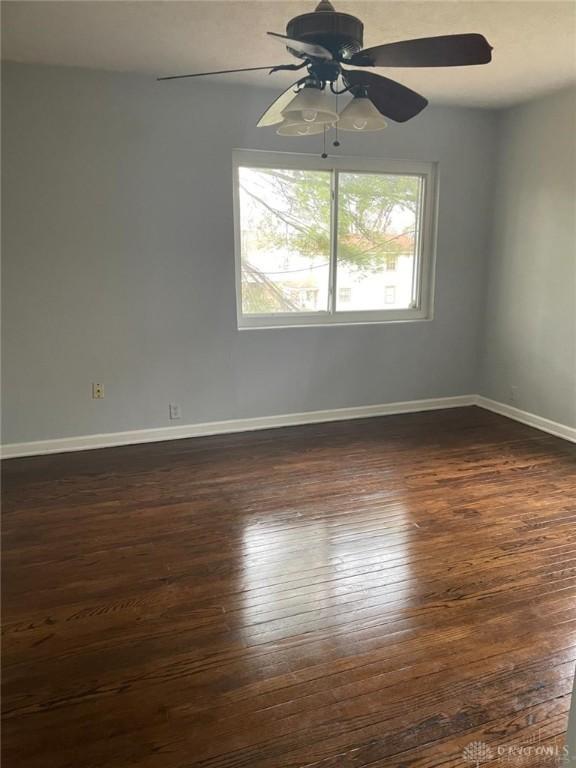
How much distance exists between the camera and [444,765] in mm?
1542

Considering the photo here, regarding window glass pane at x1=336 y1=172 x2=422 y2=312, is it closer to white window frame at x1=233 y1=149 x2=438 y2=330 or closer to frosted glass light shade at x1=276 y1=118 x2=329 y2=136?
white window frame at x1=233 y1=149 x2=438 y2=330

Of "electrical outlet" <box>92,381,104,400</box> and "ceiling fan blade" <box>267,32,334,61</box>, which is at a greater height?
"ceiling fan blade" <box>267,32,334,61</box>

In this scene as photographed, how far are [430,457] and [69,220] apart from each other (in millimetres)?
2910

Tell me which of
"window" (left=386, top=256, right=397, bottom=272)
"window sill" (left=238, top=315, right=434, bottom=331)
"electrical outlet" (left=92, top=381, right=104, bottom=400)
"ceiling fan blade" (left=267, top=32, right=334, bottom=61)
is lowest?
"electrical outlet" (left=92, top=381, right=104, bottom=400)

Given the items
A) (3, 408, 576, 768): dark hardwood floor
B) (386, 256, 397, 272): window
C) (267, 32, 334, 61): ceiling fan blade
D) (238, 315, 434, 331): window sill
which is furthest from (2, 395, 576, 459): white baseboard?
(267, 32, 334, 61): ceiling fan blade

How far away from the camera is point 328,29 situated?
1850 mm

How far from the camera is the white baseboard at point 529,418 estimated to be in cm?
429

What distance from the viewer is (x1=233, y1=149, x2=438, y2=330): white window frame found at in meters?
4.17

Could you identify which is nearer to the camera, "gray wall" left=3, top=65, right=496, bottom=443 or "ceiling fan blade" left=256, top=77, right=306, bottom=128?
"ceiling fan blade" left=256, top=77, right=306, bottom=128

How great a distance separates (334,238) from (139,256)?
152 cm

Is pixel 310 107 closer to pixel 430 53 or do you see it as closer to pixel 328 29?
pixel 328 29

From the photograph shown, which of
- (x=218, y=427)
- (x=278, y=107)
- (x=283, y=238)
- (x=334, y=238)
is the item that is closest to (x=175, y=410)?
(x=218, y=427)

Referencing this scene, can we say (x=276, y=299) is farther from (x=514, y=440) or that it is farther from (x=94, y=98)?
(x=514, y=440)

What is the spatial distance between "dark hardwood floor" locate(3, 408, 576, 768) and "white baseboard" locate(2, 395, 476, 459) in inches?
6.7
